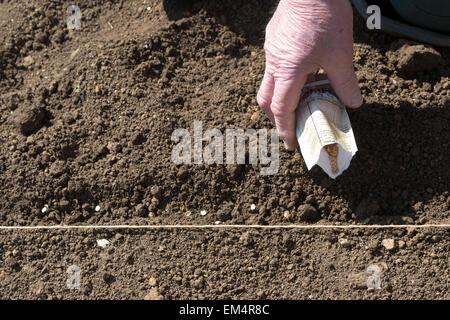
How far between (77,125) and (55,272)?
71cm

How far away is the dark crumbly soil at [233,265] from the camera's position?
205 centimetres

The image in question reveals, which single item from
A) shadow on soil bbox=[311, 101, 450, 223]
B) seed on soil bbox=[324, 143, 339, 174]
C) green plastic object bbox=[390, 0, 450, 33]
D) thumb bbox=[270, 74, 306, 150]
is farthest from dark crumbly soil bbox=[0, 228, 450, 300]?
green plastic object bbox=[390, 0, 450, 33]

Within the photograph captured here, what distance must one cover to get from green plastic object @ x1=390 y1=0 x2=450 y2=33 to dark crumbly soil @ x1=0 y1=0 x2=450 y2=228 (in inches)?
5.0

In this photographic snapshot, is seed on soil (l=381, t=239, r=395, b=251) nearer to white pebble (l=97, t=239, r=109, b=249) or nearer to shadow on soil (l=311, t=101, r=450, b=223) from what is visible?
shadow on soil (l=311, t=101, r=450, b=223)

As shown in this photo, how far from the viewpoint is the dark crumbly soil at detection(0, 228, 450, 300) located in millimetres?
2049

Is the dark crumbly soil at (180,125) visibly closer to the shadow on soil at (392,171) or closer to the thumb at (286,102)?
the shadow on soil at (392,171)

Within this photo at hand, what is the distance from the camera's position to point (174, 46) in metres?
2.69

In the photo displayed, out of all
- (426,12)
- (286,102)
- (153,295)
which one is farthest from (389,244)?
(426,12)

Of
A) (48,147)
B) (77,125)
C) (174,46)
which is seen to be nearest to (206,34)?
(174,46)

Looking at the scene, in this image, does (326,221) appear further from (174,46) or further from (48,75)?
(48,75)

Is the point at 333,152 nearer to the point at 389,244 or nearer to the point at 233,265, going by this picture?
the point at 389,244

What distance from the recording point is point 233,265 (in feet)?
7.03

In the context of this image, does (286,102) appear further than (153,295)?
No

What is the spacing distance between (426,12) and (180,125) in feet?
4.14
